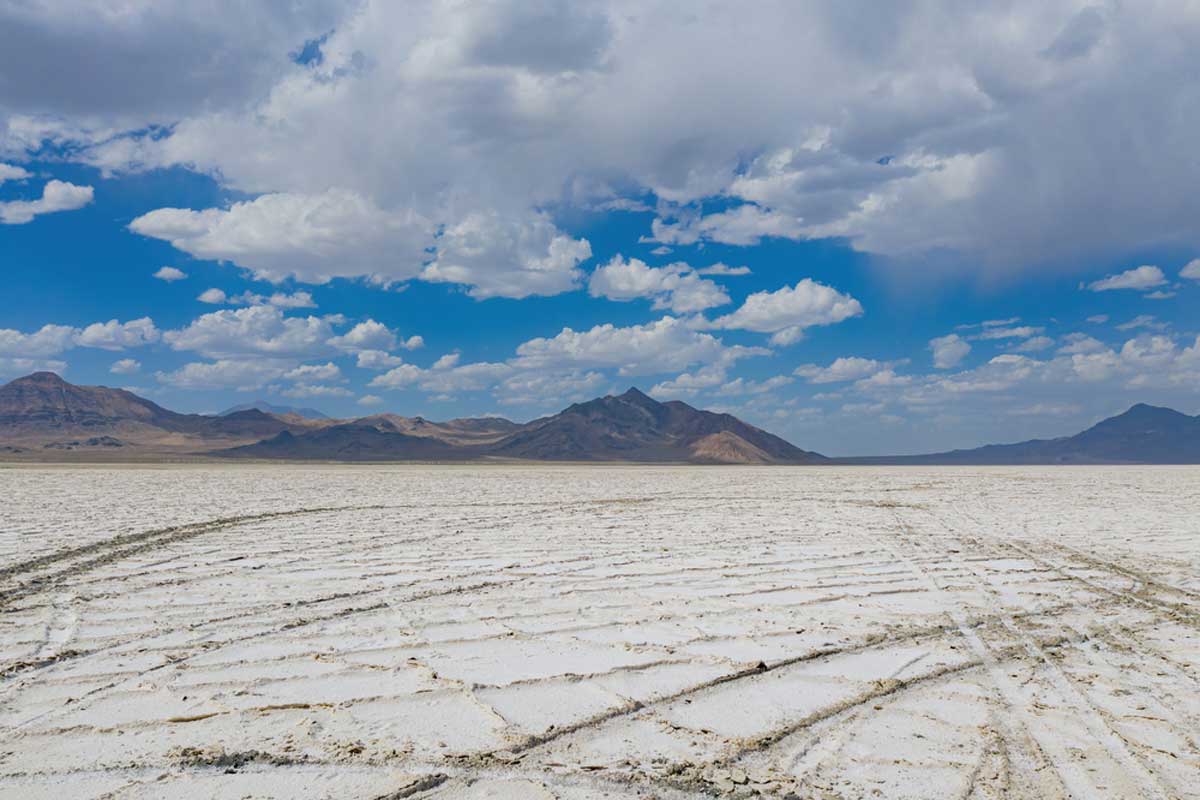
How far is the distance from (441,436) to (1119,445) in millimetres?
139263

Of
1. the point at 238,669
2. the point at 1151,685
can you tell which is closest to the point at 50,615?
the point at 238,669

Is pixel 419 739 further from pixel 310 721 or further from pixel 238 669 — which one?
pixel 238 669

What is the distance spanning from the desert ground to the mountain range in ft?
250

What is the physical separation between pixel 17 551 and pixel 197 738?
671 centimetres

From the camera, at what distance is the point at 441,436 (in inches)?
4843

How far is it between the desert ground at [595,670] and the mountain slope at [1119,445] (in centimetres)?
15143

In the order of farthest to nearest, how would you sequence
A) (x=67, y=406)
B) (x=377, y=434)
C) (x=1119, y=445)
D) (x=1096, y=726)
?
(x=1119, y=445) → (x=67, y=406) → (x=377, y=434) → (x=1096, y=726)

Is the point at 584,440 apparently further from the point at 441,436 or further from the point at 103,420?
the point at 103,420

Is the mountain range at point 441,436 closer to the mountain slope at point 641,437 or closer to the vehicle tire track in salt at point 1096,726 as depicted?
the mountain slope at point 641,437

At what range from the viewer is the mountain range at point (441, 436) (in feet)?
322

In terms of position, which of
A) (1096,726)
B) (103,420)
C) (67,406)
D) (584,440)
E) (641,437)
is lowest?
(1096,726)

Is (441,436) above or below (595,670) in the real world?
above

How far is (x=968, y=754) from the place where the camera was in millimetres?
3074

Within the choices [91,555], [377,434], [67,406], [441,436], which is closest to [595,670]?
[91,555]
